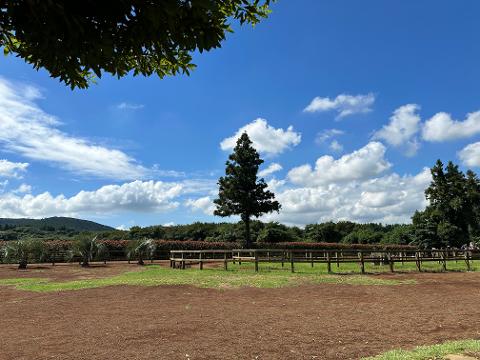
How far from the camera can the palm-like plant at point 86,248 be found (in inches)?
1125

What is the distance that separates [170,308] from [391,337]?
5.32 meters

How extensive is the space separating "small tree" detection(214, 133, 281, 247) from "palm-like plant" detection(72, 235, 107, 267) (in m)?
16.1

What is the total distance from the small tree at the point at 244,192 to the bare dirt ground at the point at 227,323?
94.1 feet

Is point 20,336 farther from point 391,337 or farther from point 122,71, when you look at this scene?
point 391,337

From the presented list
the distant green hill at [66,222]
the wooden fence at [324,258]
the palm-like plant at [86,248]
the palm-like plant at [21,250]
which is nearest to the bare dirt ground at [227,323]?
the wooden fence at [324,258]

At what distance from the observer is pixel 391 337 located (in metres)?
7.40

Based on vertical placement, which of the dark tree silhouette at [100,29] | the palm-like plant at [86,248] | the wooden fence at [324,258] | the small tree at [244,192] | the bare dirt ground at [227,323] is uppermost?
the small tree at [244,192]

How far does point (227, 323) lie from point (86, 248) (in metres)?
22.7

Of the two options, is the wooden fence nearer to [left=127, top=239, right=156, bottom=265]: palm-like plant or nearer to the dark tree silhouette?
[left=127, top=239, right=156, bottom=265]: palm-like plant

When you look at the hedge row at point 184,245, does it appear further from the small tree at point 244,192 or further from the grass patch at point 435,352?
the grass patch at point 435,352

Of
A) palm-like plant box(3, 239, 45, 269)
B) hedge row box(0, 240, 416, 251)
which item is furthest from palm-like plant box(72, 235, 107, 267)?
hedge row box(0, 240, 416, 251)

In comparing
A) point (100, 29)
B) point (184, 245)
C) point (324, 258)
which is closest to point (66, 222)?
point (184, 245)

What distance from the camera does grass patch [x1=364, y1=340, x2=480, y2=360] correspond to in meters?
5.53

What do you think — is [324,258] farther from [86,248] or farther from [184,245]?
[184,245]
